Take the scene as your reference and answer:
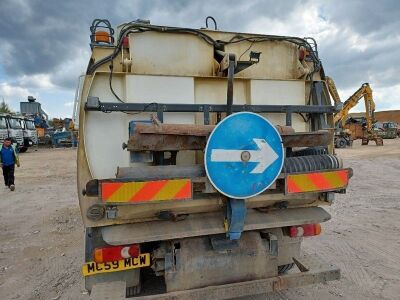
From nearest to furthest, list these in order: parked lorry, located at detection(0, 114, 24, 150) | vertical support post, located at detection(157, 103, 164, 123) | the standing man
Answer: vertical support post, located at detection(157, 103, 164, 123)
the standing man
parked lorry, located at detection(0, 114, 24, 150)

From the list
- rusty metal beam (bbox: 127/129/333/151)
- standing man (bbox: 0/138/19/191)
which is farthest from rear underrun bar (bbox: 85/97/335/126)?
standing man (bbox: 0/138/19/191)

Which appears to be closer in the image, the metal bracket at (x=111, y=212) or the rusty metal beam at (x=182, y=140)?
the rusty metal beam at (x=182, y=140)

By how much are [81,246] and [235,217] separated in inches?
132

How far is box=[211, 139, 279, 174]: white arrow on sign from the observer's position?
2246 millimetres

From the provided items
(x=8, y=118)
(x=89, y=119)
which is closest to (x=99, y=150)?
(x=89, y=119)

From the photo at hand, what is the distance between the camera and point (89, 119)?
2.59 m

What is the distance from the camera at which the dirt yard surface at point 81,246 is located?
3.53 meters

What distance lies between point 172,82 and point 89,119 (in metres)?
0.76

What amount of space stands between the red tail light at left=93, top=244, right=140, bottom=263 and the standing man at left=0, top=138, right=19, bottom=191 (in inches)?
327

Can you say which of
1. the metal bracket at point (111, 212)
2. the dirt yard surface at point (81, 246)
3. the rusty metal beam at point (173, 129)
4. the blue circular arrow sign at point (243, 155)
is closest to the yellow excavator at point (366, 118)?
the dirt yard surface at point (81, 246)

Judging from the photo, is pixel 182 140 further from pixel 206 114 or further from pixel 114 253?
pixel 114 253

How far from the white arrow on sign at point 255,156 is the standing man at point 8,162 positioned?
30.3ft

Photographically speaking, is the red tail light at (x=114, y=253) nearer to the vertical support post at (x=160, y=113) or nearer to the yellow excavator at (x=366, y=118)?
the vertical support post at (x=160, y=113)

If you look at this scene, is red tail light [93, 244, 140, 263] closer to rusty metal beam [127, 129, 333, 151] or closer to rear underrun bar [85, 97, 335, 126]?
rusty metal beam [127, 129, 333, 151]
